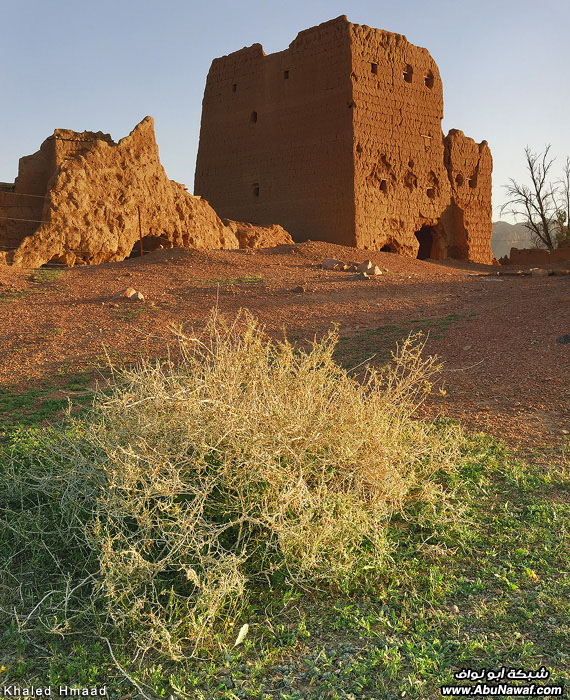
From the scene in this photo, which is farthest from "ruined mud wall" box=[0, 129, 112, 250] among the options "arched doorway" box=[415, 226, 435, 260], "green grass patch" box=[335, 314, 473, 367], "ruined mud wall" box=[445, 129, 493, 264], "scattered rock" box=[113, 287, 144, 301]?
"arched doorway" box=[415, 226, 435, 260]

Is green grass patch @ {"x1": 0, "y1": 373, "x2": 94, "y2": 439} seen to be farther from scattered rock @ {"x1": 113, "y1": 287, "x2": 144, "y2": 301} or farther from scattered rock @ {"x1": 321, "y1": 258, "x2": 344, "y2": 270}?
scattered rock @ {"x1": 321, "y1": 258, "x2": 344, "y2": 270}

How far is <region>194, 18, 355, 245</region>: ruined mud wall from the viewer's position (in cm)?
1633

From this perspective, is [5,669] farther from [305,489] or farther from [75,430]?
[75,430]

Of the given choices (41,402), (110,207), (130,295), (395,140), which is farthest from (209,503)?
(395,140)

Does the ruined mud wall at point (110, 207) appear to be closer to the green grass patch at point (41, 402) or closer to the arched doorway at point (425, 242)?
the green grass patch at point (41, 402)

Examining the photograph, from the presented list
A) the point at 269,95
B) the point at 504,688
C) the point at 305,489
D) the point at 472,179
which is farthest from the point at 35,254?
the point at 472,179

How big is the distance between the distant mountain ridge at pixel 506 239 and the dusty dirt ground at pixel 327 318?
229 feet

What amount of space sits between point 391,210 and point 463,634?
1621 centimetres

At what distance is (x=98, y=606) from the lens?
2672mm

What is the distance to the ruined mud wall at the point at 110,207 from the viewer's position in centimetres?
1234

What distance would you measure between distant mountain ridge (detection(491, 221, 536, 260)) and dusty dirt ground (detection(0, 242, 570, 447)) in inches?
2744

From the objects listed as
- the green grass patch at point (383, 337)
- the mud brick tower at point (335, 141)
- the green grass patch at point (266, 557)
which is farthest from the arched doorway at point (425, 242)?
the green grass patch at point (266, 557)

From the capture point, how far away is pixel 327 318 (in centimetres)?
878

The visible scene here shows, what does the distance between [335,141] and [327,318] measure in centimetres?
911
